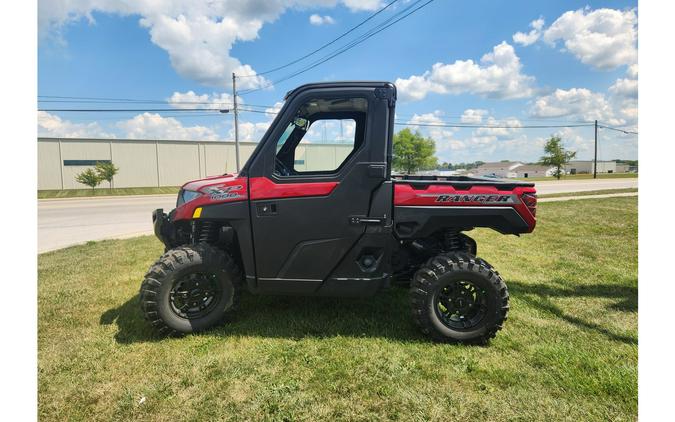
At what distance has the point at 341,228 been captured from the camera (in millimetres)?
3203

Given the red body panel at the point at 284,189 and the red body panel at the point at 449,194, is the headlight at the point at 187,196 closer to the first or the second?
the red body panel at the point at 284,189

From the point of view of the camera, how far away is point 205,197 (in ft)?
10.9

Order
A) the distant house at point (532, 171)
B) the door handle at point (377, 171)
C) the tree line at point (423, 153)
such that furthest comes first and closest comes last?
1. the distant house at point (532, 171)
2. the tree line at point (423, 153)
3. the door handle at point (377, 171)

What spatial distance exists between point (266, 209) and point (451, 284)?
186 cm

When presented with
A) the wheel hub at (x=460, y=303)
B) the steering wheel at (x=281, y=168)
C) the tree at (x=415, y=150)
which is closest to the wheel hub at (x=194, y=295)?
the steering wheel at (x=281, y=168)

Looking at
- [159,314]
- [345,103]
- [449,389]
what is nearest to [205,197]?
[159,314]

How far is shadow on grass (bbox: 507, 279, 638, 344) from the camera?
150 inches

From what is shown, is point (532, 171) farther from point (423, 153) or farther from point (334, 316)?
point (334, 316)

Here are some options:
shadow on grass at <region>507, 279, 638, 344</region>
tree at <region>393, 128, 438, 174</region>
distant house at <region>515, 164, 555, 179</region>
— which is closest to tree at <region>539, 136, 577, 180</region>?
tree at <region>393, 128, 438, 174</region>

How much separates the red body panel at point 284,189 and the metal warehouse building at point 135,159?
3609 centimetres

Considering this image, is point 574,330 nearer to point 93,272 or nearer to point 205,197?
point 205,197

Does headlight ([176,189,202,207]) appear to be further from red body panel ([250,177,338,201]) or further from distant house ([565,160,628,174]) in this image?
distant house ([565,160,628,174])

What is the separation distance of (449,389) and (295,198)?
195 centimetres

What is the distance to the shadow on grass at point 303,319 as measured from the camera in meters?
3.38
